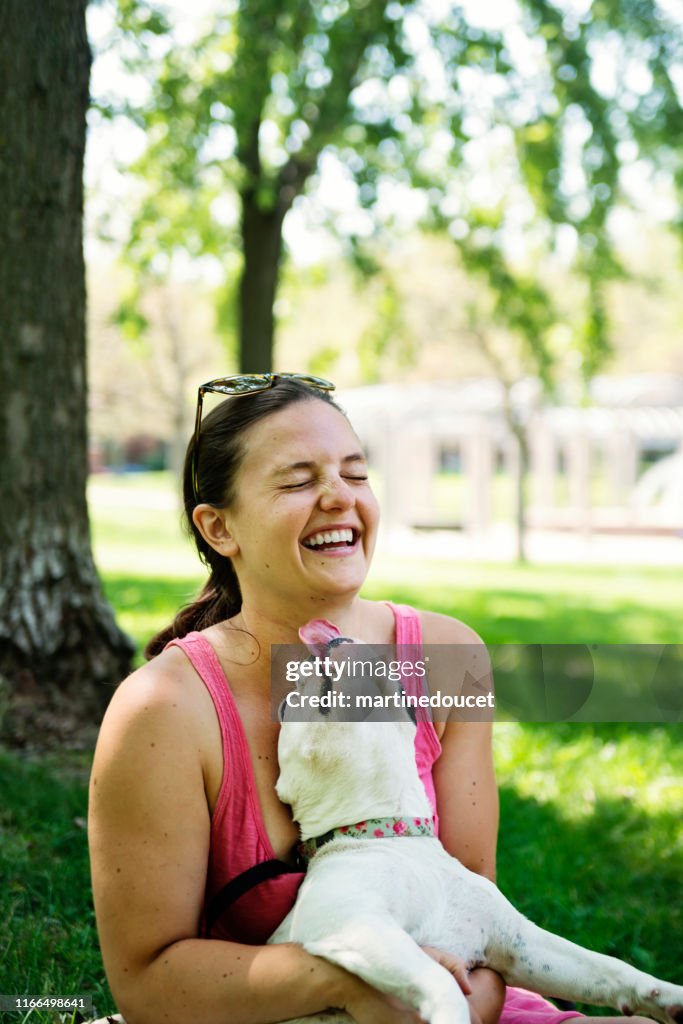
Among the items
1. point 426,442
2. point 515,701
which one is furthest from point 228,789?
point 426,442

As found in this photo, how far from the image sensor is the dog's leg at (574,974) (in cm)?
199

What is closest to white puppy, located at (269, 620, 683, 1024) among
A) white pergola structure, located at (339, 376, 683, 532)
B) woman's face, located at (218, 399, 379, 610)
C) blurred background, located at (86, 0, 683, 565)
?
woman's face, located at (218, 399, 379, 610)

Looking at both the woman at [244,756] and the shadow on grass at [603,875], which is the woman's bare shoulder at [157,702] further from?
the shadow on grass at [603,875]

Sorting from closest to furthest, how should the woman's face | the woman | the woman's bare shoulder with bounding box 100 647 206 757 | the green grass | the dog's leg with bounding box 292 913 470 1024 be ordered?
1. the dog's leg with bounding box 292 913 470 1024
2. the woman
3. the woman's bare shoulder with bounding box 100 647 206 757
4. the woman's face
5. the green grass

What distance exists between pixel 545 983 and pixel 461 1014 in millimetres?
452

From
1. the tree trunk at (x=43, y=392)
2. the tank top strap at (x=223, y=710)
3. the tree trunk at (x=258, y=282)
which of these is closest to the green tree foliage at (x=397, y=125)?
the tree trunk at (x=258, y=282)

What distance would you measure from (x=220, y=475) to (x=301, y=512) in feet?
0.83

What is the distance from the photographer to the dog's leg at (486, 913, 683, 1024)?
1987mm

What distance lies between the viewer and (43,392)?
4.68 meters

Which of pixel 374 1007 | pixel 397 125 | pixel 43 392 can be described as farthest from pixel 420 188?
pixel 374 1007

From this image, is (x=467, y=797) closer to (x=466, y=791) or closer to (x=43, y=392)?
(x=466, y=791)

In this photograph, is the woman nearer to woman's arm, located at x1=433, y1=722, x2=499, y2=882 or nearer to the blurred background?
woman's arm, located at x1=433, y1=722, x2=499, y2=882

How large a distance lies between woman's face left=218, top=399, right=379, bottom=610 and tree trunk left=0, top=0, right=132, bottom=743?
8.09ft

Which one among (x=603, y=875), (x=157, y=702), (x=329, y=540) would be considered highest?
(x=329, y=540)
